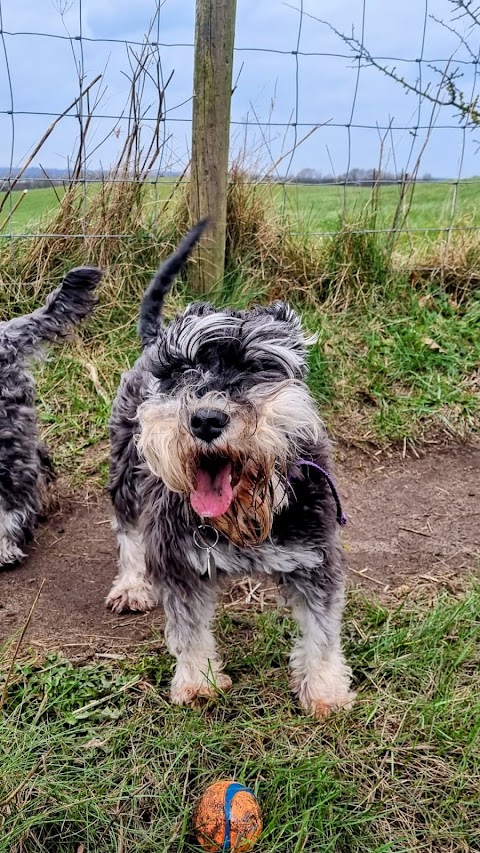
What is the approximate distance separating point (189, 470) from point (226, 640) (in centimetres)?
129

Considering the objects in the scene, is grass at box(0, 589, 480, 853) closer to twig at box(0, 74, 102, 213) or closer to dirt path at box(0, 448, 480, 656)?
dirt path at box(0, 448, 480, 656)

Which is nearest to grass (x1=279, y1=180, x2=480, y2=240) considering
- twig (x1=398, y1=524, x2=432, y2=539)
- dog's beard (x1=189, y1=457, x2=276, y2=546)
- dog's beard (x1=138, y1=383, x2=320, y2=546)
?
twig (x1=398, y1=524, x2=432, y2=539)

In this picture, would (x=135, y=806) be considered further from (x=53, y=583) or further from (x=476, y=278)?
(x=476, y=278)

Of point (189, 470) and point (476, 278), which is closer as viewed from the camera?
point (189, 470)

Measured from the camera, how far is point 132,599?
144 inches

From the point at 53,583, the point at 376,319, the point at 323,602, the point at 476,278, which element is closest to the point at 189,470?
the point at 323,602

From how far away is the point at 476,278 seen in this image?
19.6 ft

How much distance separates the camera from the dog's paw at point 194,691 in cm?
296

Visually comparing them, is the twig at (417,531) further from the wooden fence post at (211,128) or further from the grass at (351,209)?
the grass at (351,209)

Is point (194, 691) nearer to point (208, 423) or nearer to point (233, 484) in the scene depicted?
point (233, 484)

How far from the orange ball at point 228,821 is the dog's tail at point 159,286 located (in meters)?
1.94

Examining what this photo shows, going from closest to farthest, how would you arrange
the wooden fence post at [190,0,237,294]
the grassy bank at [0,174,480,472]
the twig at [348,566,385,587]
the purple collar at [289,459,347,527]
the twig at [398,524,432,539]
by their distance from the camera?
the purple collar at [289,459,347,527], the twig at [348,566,385,587], the twig at [398,524,432,539], the wooden fence post at [190,0,237,294], the grassy bank at [0,174,480,472]

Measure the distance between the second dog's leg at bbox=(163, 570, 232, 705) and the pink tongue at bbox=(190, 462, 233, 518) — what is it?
0.52 m

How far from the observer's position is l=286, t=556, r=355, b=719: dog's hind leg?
9.47 ft
